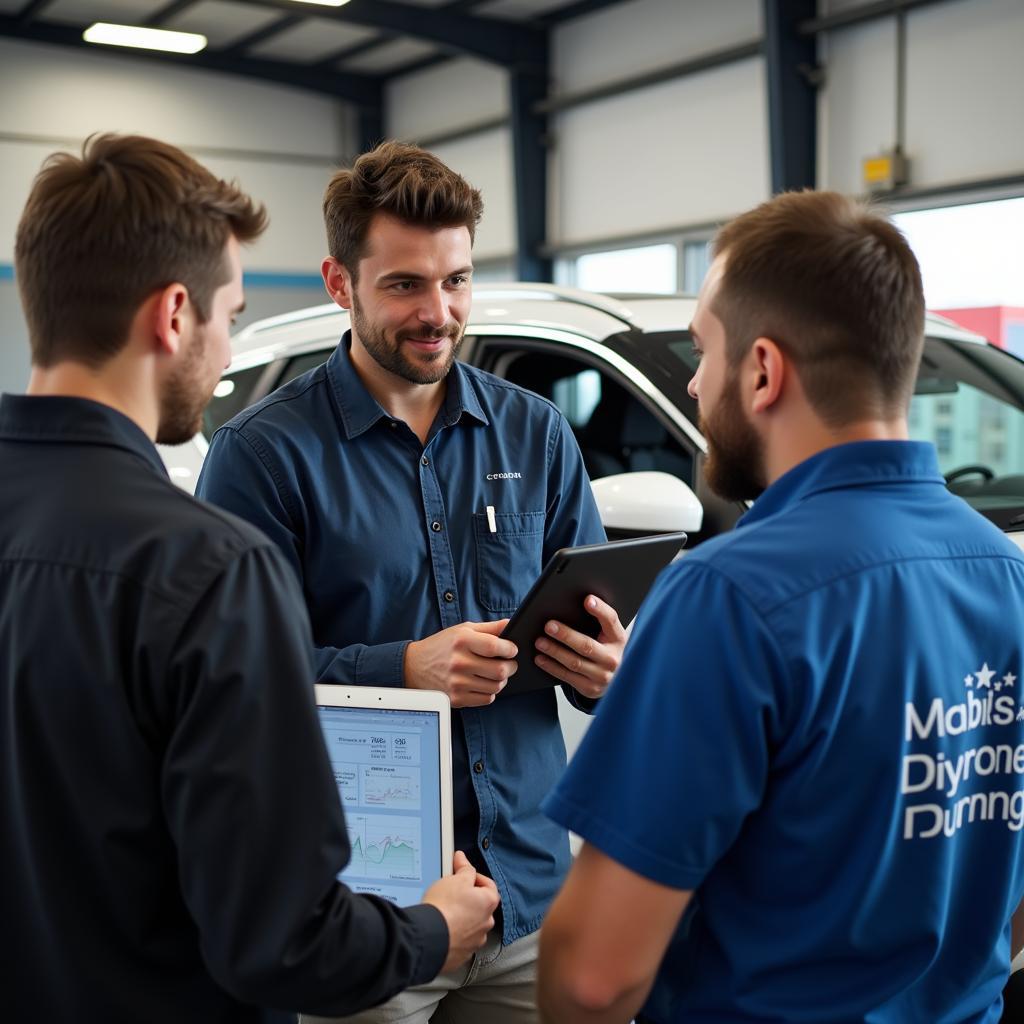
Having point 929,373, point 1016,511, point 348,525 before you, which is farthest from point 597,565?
point 929,373

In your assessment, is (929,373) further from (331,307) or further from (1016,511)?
(331,307)

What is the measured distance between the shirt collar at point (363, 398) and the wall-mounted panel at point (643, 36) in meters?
7.85

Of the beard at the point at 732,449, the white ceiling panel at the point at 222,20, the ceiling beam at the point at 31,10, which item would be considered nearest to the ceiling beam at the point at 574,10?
the white ceiling panel at the point at 222,20

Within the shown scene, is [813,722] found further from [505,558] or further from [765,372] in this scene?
[505,558]

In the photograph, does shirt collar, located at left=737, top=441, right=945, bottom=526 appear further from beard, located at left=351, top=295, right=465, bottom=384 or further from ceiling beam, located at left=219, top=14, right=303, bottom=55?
ceiling beam, located at left=219, top=14, right=303, bottom=55

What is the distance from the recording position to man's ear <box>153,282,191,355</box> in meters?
1.27

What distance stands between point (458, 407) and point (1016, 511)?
204 centimetres

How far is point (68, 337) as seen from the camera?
50.0 inches

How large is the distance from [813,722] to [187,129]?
42.2ft

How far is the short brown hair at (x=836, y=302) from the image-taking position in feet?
4.39

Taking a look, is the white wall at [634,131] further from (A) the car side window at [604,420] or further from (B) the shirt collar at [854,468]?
(B) the shirt collar at [854,468]

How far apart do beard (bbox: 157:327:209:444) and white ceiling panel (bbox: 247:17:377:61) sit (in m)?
11.1

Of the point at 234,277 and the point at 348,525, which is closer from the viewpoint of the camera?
the point at 234,277

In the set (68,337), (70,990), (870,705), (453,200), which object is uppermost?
(453,200)
